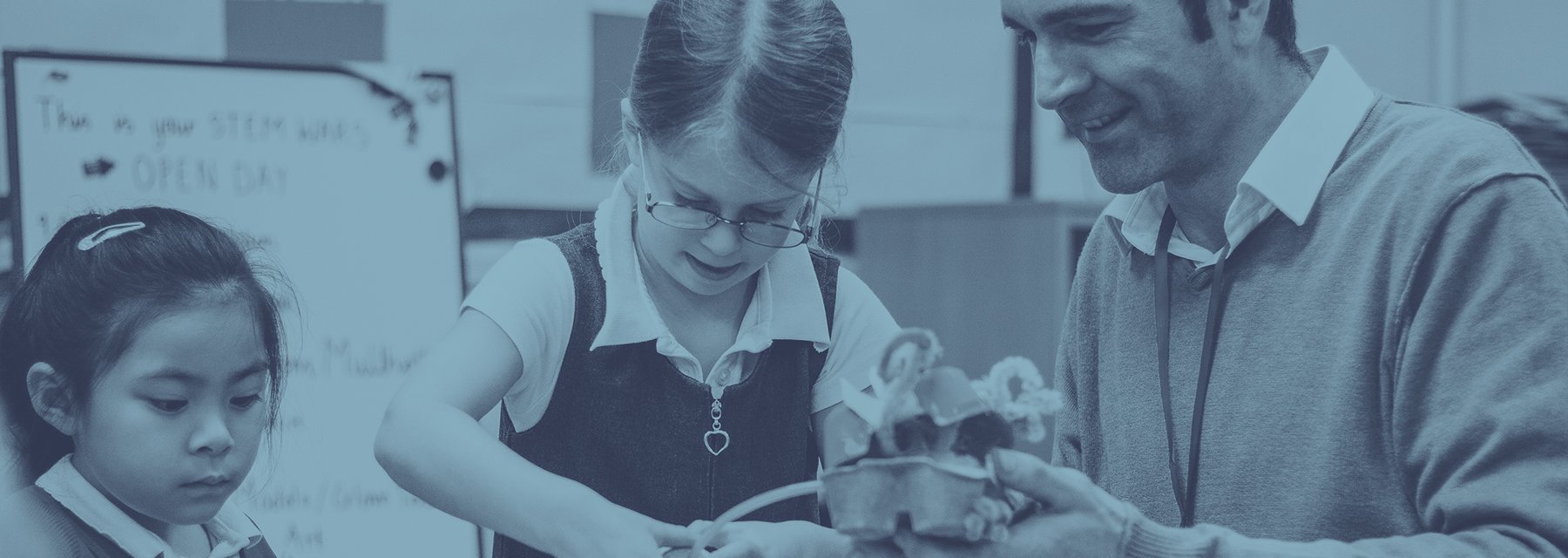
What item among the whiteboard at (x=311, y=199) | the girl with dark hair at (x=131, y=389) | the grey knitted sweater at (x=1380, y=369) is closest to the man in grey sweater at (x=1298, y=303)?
the grey knitted sweater at (x=1380, y=369)

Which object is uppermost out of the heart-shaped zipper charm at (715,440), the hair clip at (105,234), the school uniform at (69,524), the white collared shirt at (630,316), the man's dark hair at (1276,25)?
the man's dark hair at (1276,25)

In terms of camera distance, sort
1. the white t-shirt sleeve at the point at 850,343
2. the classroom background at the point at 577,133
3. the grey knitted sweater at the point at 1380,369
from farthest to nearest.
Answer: the classroom background at the point at 577,133
the white t-shirt sleeve at the point at 850,343
the grey knitted sweater at the point at 1380,369

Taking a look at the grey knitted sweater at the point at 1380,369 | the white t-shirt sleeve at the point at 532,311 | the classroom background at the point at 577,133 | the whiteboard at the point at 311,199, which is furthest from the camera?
the classroom background at the point at 577,133

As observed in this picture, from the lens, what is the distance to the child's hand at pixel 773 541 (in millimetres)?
858

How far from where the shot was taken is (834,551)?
2.91 feet

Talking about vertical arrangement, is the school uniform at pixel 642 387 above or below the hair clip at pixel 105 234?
below

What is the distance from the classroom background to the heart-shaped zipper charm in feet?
0.70

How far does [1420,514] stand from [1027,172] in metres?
1.82

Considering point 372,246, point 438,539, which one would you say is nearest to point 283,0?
point 372,246

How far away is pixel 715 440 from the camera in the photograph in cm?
109

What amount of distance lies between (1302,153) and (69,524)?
1050 millimetres

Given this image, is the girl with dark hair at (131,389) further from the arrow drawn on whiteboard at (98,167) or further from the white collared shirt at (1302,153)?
the white collared shirt at (1302,153)

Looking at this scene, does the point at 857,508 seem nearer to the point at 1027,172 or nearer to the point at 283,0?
the point at 283,0

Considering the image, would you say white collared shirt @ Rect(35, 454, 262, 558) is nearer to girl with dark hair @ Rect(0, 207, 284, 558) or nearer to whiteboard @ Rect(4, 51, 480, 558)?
girl with dark hair @ Rect(0, 207, 284, 558)
